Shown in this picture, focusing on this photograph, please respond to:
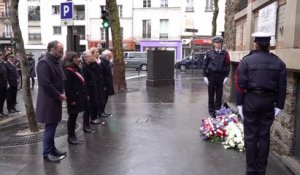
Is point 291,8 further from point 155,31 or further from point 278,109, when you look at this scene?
point 155,31

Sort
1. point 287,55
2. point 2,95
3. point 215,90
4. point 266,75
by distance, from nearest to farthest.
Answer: point 266,75 < point 287,55 < point 215,90 < point 2,95

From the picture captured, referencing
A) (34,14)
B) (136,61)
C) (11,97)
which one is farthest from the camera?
(34,14)

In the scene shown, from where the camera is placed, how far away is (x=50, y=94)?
224 inches

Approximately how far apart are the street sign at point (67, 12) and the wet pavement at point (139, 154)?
288 centimetres

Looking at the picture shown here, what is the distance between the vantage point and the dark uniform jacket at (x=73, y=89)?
6.35m

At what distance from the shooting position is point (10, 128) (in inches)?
325

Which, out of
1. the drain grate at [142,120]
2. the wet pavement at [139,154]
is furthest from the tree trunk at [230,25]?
the drain grate at [142,120]

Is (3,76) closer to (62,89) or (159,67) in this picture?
(62,89)

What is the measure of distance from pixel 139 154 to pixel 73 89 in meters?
1.57

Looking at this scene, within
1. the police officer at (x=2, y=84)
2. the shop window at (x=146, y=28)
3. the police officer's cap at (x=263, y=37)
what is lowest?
the police officer at (x=2, y=84)

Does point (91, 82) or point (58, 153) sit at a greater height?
point (91, 82)

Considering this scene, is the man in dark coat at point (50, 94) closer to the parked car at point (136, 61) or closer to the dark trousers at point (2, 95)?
the dark trousers at point (2, 95)

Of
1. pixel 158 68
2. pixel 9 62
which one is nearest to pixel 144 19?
pixel 158 68

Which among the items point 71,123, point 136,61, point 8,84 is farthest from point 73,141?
point 136,61
